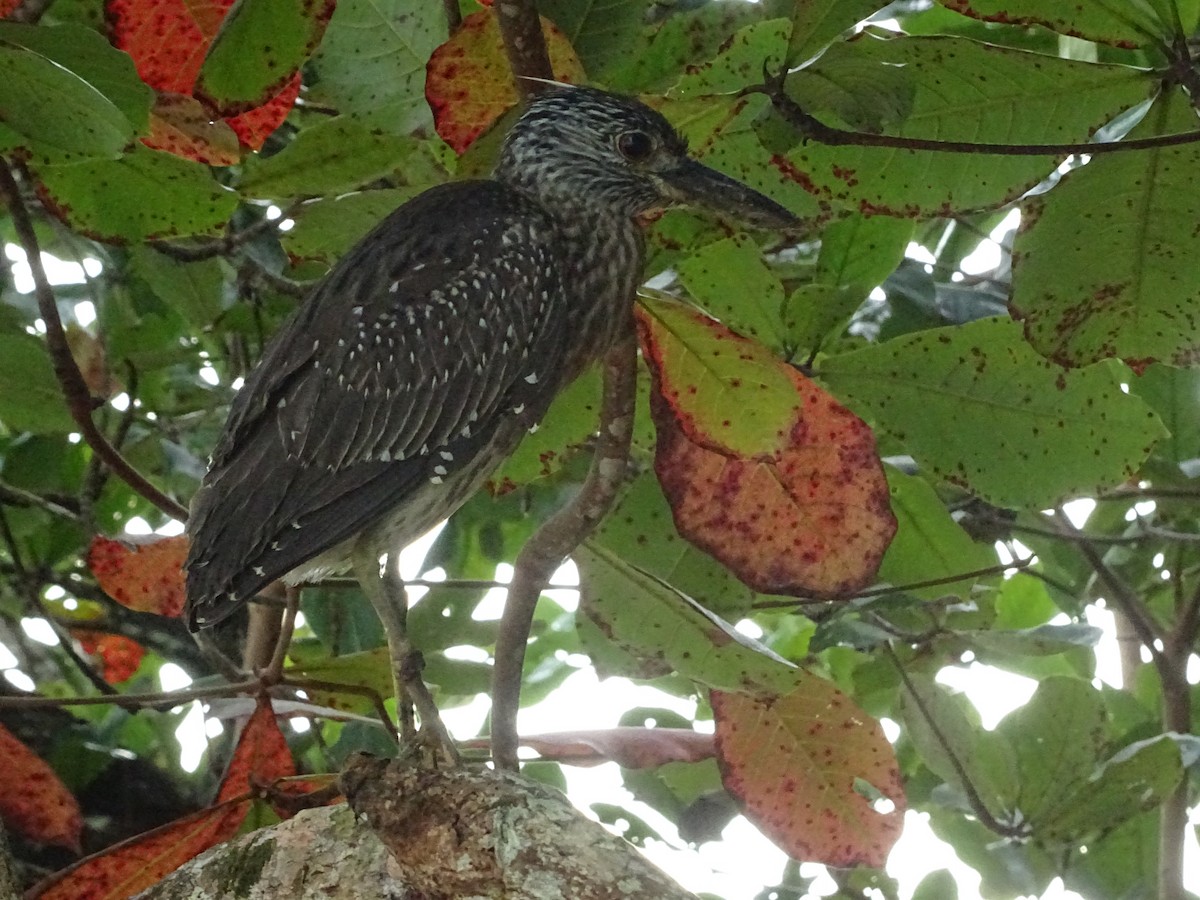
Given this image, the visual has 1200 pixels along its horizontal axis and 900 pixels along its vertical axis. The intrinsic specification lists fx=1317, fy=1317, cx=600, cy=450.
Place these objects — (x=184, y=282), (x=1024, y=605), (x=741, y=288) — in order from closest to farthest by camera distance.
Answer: (x=741, y=288)
(x=184, y=282)
(x=1024, y=605)

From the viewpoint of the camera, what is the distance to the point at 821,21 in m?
1.21

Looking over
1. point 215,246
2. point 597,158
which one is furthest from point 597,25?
point 215,246

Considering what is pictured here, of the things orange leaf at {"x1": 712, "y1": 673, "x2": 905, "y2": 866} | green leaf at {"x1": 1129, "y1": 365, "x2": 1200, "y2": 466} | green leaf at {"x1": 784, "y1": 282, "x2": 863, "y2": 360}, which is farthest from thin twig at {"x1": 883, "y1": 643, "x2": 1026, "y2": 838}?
green leaf at {"x1": 784, "y1": 282, "x2": 863, "y2": 360}

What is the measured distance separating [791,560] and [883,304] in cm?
70

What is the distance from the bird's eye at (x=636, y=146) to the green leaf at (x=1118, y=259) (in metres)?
0.73

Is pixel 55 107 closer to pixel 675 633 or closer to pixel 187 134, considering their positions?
pixel 187 134

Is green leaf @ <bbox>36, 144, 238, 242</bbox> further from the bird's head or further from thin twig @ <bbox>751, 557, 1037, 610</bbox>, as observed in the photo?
thin twig @ <bbox>751, 557, 1037, 610</bbox>

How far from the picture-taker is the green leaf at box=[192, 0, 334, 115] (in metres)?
1.31

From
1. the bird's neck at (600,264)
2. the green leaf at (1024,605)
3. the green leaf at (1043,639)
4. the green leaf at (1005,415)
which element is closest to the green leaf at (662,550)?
the bird's neck at (600,264)

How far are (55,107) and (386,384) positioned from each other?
26.9 inches

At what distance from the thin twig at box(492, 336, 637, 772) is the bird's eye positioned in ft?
1.56

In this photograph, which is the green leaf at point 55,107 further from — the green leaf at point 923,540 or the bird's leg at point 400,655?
the green leaf at point 923,540

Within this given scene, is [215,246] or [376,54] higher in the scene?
[215,246]

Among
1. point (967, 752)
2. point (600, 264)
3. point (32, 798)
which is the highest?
point (600, 264)
